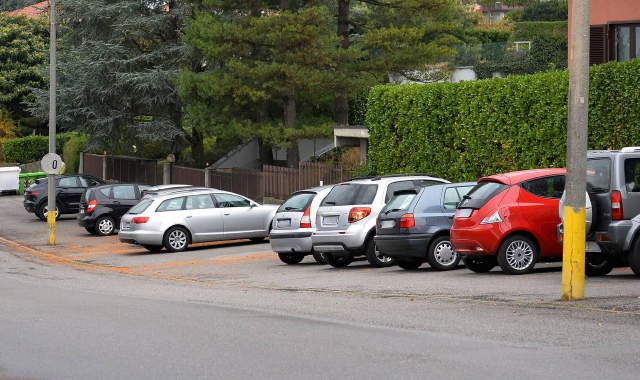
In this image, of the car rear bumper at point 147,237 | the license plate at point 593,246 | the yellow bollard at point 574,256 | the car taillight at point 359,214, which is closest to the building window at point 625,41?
the car taillight at point 359,214

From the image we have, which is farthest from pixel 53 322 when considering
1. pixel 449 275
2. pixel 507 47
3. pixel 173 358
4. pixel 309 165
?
pixel 507 47

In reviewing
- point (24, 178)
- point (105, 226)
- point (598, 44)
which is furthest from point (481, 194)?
point (24, 178)

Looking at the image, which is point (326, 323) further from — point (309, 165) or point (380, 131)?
point (309, 165)

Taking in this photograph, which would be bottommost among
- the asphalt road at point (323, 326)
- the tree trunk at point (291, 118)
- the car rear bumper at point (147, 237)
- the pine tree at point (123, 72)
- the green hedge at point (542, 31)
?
the asphalt road at point (323, 326)

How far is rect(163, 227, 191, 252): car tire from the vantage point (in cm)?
2509

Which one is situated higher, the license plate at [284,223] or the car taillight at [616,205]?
the car taillight at [616,205]

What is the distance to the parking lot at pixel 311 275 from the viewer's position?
516 inches

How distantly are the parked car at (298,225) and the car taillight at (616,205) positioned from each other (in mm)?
7013

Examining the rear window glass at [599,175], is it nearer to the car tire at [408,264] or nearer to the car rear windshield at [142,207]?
the car tire at [408,264]

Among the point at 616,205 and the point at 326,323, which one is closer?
the point at 326,323

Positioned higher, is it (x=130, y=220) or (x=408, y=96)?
(x=408, y=96)

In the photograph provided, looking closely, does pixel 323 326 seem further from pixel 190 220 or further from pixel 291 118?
pixel 291 118

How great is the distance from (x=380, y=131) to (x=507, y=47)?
21904mm

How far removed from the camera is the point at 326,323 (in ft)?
36.7
